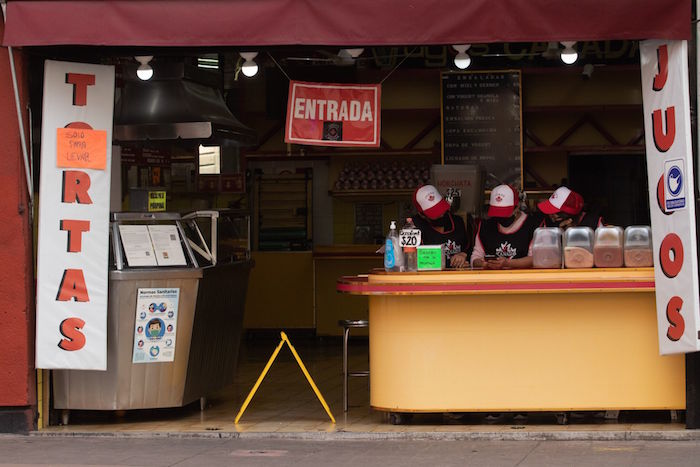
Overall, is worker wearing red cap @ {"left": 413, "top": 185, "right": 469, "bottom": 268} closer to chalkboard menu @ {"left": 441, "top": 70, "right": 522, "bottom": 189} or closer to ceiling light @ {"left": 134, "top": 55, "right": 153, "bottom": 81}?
ceiling light @ {"left": 134, "top": 55, "right": 153, "bottom": 81}

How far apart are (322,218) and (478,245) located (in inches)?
253

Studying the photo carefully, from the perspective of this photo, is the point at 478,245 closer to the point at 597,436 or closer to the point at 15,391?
the point at 597,436

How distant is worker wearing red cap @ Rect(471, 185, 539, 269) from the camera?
9.50m

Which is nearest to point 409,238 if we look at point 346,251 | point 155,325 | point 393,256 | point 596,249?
point 393,256

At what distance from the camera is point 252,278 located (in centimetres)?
1543

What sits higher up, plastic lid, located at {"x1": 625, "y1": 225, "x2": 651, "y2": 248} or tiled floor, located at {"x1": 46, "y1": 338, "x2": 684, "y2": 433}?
plastic lid, located at {"x1": 625, "y1": 225, "x2": 651, "y2": 248}

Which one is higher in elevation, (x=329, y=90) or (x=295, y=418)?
(x=329, y=90)

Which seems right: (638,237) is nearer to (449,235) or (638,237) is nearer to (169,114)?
(449,235)

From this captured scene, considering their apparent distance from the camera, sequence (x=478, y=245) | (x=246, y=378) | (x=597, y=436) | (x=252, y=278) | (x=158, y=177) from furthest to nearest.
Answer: (x=252, y=278) → (x=158, y=177) → (x=246, y=378) → (x=478, y=245) → (x=597, y=436)

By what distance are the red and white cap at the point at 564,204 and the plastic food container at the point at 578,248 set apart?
2.78ft

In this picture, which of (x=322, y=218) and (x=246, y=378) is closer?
(x=246, y=378)

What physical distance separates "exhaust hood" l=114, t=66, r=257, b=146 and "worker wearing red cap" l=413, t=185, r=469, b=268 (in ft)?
7.09

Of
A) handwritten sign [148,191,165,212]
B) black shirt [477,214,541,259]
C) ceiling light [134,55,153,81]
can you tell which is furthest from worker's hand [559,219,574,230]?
ceiling light [134,55,153,81]

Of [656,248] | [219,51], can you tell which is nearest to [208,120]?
[219,51]
